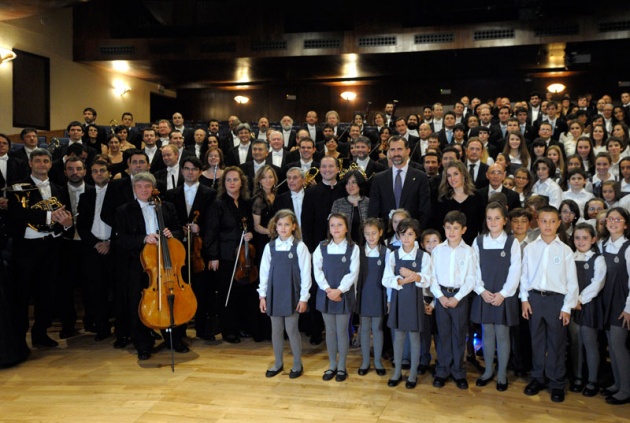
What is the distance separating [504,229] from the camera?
11.5 ft

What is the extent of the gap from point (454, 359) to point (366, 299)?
0.63 metres

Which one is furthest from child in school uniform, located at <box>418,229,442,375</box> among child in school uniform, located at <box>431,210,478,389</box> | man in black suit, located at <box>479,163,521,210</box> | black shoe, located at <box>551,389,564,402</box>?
black shoe, located at <box>551,389,564,402</box>

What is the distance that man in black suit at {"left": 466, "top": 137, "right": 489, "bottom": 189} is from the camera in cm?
463

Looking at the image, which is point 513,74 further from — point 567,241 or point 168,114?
point 567,241

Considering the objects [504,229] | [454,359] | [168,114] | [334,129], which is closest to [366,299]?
[454,359]

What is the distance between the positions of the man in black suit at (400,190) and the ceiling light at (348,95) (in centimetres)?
916

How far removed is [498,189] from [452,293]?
1068 millimetres

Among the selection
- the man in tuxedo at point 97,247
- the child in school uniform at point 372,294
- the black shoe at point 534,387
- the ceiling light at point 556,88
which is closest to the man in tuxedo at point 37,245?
the man in tuxedo at point 97,247

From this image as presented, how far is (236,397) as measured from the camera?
10.7ft

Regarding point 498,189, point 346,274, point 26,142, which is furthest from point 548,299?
point 26,142

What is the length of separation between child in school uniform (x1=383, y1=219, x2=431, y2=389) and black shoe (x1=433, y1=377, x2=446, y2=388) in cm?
12

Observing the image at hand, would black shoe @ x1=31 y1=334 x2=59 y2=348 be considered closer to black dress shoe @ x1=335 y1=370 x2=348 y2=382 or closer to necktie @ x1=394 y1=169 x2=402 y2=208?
black dress shoe @ x1=335 y1=370 x2=348 y2=382

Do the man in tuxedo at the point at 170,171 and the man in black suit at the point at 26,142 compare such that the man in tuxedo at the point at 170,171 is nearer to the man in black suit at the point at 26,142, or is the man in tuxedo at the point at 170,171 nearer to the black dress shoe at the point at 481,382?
the man in black suit at the point at 26,142

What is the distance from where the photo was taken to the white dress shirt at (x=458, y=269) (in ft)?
11.1
